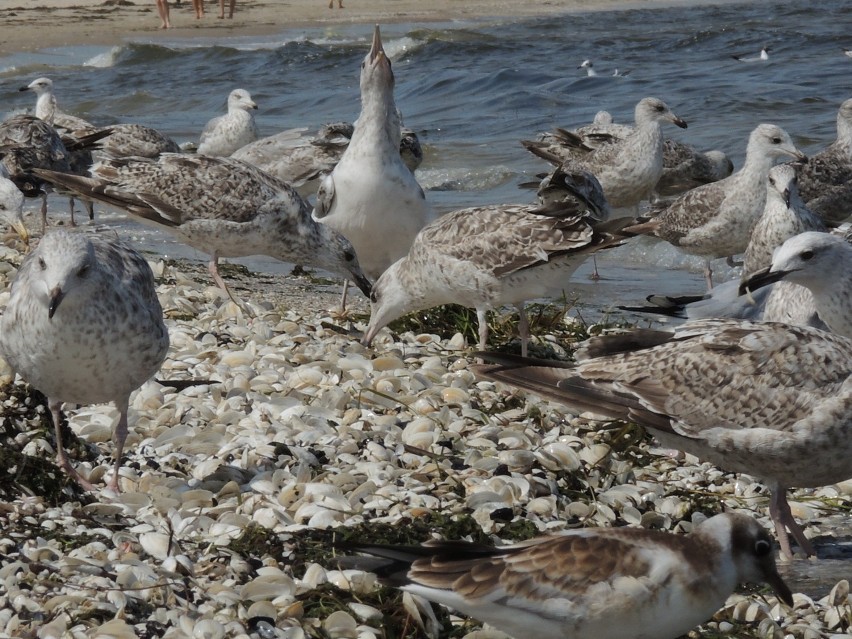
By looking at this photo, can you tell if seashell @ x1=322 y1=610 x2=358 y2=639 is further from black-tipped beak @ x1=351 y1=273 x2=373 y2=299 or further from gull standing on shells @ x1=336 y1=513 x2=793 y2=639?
black-tipped beak @ x1=351 y1=273 x2=373 y2=299

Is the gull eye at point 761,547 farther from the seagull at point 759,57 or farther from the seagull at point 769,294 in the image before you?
the seagull at point 759,57

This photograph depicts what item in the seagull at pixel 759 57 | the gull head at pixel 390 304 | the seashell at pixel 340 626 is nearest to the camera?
the seashell at pixel 340 626

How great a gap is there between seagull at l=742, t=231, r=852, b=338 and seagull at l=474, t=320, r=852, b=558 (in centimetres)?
61

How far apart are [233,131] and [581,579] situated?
1132 centimetres

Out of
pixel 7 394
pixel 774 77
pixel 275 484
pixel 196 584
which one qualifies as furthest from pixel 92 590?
pixel 774 77

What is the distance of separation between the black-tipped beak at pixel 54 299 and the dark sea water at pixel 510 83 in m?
5.69

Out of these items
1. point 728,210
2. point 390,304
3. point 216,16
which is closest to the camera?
point 390,304

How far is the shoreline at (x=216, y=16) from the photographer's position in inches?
1242

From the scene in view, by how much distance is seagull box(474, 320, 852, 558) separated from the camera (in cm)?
484

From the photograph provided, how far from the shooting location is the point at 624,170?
40.0 feet

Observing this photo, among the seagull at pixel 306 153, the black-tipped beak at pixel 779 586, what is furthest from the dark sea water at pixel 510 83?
the black-tipped beak at pixel 779 586

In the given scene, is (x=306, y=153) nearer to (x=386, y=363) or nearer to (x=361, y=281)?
(x=361, y=281)

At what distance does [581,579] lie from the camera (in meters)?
3.73

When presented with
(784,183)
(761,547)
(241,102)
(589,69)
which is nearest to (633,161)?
(784,183)
